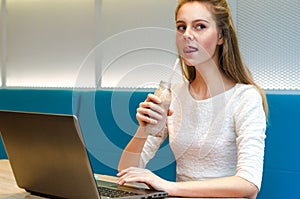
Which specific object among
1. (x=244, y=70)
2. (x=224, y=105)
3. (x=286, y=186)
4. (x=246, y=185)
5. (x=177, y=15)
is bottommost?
(x=286, y=186)

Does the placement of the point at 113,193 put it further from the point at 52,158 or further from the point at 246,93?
the point at 246,93

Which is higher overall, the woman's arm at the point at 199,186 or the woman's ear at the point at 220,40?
the woman's ear at the point at 220,40

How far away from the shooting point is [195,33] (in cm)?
144

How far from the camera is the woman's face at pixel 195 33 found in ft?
4.69

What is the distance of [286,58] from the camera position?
75.0 inches

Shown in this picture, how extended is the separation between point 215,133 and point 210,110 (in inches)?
3.6

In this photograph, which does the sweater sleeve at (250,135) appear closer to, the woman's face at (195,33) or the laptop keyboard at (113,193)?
the woman's face at (195,33)

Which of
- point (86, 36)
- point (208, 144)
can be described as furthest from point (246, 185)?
point (86, 36)

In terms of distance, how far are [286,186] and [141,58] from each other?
1.16 meters

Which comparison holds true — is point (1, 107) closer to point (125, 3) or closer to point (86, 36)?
point (86, 36)

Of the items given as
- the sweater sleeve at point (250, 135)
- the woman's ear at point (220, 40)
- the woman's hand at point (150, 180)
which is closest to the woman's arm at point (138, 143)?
the woman's hand at point (150, 180)

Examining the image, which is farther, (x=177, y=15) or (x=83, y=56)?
(x=83, y=56)

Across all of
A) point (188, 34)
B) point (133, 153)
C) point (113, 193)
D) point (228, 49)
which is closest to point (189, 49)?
point (188, 34)

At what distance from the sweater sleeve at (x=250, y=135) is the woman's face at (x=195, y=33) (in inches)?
6.8
